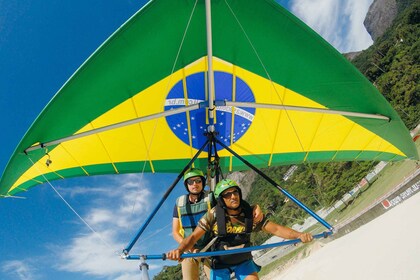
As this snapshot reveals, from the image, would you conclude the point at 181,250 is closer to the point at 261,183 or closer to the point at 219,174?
the point at 219,174

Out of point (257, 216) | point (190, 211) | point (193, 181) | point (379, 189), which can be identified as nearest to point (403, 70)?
point (379, 189)

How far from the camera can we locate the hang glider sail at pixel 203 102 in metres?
4.88

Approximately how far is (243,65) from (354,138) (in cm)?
283

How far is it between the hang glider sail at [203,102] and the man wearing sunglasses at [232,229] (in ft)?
6.73

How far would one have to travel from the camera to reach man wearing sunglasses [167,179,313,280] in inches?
139

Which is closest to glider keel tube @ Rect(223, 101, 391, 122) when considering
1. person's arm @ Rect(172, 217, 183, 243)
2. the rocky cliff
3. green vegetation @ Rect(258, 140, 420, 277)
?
person's arm @ Rect(172, 217, 183, 243)

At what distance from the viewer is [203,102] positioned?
217 inches

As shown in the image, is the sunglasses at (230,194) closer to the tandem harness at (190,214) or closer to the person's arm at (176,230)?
the tandem harness at (190,214)

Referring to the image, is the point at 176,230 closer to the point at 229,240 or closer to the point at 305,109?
the point at 229,240

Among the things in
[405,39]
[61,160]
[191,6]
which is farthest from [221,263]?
[405,39]

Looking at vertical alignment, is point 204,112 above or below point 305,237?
above

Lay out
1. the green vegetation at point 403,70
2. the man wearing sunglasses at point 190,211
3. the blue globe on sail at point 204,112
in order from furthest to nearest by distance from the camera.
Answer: the green vegetation at point 403,70, the blue globe on sail at point 204,112, the man wearing sunglasses at point 190,211

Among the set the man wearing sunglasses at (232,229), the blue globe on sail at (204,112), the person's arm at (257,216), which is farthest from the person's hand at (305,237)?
the blue globe on sail at (204,112)

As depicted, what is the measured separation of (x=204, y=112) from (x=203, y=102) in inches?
53.1
